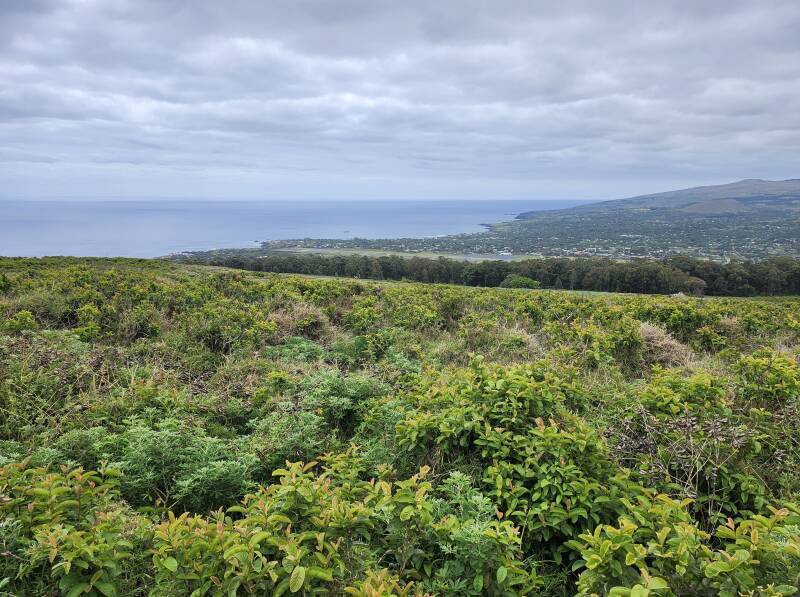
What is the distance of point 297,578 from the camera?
2.15m

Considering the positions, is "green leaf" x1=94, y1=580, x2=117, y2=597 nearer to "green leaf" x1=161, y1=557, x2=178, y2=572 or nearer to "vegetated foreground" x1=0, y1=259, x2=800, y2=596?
"vegetated foreground" x1=0, y1=259, x2=800, y2=596

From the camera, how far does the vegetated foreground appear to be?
2.39 m

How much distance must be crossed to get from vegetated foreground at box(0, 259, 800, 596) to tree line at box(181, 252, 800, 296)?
34483mm

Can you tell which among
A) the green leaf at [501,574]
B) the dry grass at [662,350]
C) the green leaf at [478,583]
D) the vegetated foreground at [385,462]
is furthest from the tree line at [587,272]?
the green leaf at [501,574]

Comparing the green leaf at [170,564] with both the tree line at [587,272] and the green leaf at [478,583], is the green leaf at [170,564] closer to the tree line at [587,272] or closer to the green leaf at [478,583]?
the green leaf at [478,583]

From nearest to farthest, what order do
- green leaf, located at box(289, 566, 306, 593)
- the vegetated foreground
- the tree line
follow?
1. green leaf, located at box(289, 566, 306, 593)
2. the vegetated foreground
3. the tree line

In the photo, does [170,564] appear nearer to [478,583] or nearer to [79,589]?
[79,589]

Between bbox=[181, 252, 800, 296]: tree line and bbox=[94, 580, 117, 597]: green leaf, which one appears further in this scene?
bbox=[181, 252, 800, 296]: tree line

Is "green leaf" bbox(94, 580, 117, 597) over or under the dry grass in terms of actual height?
over

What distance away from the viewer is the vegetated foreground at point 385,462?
2395 mm

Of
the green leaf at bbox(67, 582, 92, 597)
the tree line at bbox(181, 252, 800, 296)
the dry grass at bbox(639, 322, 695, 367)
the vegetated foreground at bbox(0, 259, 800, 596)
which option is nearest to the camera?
the green leaf at bbox(67, 582, 92, 597)

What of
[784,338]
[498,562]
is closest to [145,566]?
[498,562]

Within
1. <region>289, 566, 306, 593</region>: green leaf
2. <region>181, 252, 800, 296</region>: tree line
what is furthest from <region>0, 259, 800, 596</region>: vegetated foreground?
<region>181, 252, 800, 296</region>: tree line

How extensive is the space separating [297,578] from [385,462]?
2.07m
